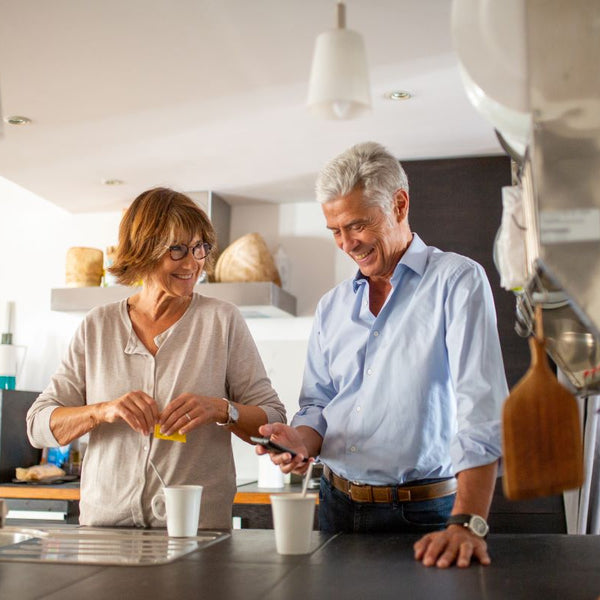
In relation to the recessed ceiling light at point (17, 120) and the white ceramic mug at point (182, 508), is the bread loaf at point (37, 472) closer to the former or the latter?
the recessed ceiling light at point (17, 120)

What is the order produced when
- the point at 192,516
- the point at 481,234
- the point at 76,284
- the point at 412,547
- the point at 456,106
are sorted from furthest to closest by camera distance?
1. the point at 76,284
2. the point at 481,234
3. the point at 456,106
4. the point at 192,516
5. the point at 412,547

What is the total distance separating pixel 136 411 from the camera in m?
1.66

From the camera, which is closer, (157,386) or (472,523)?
(472,523)

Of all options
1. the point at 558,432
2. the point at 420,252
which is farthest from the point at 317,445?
the point at 558,432

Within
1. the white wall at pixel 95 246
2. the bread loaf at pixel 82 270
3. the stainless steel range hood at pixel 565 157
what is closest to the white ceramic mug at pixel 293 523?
the stainless steel range hood at pixel 565 157

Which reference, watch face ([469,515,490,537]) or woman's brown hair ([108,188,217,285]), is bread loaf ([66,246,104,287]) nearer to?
woman's brown hair ([108,188,217,285])

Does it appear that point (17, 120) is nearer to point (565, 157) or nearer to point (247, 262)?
point (247, 262)

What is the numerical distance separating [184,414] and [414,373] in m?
0.49

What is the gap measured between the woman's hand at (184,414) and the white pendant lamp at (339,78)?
679 millimetres

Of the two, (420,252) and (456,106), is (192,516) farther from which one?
(456,106)

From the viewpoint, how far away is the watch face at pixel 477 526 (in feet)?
4.31

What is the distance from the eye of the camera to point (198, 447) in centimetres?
179

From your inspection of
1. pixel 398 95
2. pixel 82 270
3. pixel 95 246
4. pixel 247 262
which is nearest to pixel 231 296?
pixel 247 262

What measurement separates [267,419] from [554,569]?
2.62 feet
